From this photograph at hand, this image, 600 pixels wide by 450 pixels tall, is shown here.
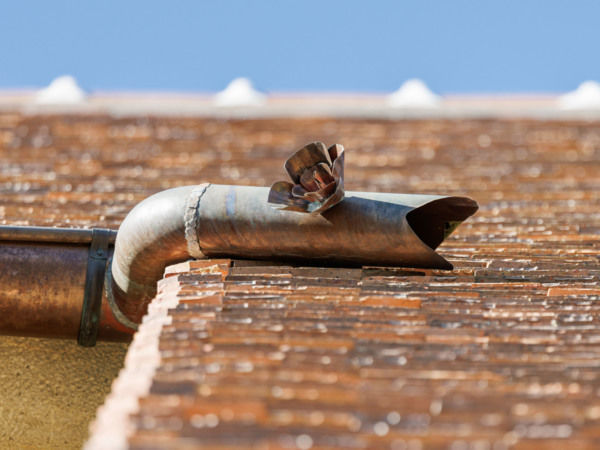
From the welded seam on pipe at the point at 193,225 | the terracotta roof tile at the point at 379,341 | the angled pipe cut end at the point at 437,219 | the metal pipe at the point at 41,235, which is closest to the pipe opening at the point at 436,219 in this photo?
the angled pipe cut end at the point at 437,219

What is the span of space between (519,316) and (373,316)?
1.43 feet

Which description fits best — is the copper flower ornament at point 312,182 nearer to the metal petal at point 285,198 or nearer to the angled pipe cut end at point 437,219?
the metal petal at point 285,198

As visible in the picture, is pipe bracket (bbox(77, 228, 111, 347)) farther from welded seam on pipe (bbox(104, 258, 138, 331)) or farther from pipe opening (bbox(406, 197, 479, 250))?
pipe opening (bbox(406, 197, 479, 250))

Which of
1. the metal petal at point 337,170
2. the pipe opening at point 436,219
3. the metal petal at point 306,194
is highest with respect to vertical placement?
the metal petal at point 337,170

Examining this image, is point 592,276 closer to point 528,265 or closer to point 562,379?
point 528,265

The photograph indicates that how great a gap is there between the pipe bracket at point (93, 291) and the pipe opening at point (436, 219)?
111 cm

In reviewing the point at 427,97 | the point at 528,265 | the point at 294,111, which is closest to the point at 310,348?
the point at 528,265

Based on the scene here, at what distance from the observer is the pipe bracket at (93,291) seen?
9.04ft

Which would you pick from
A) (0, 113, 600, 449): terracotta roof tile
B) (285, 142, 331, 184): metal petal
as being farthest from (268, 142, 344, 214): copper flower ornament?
(0, 113, 600, 449): terracotta roof tile

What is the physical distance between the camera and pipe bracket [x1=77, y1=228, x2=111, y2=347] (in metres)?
2.75

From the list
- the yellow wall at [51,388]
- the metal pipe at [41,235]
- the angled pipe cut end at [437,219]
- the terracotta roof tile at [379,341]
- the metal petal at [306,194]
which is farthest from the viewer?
the yellow wall at [51,388]

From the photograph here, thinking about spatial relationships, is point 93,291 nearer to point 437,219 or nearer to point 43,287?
point 43,287

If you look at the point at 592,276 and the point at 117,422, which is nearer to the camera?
the point at 117,422

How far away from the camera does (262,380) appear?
1.79 m
